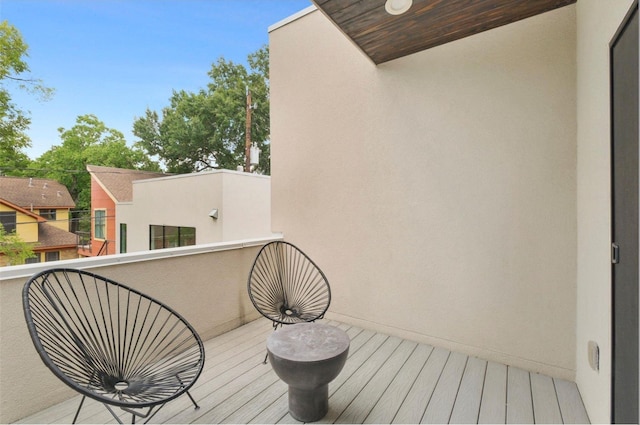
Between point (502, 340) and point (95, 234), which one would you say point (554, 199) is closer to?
point (502, 340)

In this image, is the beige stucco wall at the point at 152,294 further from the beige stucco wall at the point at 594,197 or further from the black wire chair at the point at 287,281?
the beige stucco wall at the point at 594,197

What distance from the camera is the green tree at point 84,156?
886 centimetres

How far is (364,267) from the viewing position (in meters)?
2.92

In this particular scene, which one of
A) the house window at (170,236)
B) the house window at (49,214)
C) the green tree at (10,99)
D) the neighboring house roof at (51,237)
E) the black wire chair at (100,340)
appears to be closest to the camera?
the black wire chair at (100,340)

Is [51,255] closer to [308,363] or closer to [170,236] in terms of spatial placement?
[170,236]

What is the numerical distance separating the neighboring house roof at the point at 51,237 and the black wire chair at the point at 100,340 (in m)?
5.32

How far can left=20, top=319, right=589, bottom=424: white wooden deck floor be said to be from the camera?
5.46 feet

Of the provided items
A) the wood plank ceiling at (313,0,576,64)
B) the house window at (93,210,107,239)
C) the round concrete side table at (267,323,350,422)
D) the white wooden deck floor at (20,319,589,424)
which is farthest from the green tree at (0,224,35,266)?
the wood plank ceiling at (313,0,576,64)

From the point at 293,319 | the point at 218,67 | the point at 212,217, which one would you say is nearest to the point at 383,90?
the point at 293,319

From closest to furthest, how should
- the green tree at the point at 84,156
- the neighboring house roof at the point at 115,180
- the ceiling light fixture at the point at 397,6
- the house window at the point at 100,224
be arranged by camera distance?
1. the ceiling light fixture at the point at 397,6
2. the green tree at the point at 84,156
3. the neighboring house roof at the point at 115,180
4. the house window at the point at 100,224

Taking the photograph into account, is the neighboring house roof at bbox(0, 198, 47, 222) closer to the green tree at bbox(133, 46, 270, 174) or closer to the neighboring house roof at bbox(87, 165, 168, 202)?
the neighboring house roof at bbox(87, 165, 168, 202)

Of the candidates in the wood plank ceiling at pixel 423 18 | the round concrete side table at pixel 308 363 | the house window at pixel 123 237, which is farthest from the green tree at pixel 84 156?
the round concrete side table at pixel 308 363

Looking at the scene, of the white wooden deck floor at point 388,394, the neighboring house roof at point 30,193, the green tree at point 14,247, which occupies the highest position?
the neighboring house roof at point 30,193

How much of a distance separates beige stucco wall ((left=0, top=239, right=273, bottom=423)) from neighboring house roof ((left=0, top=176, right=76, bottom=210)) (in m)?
5.56
